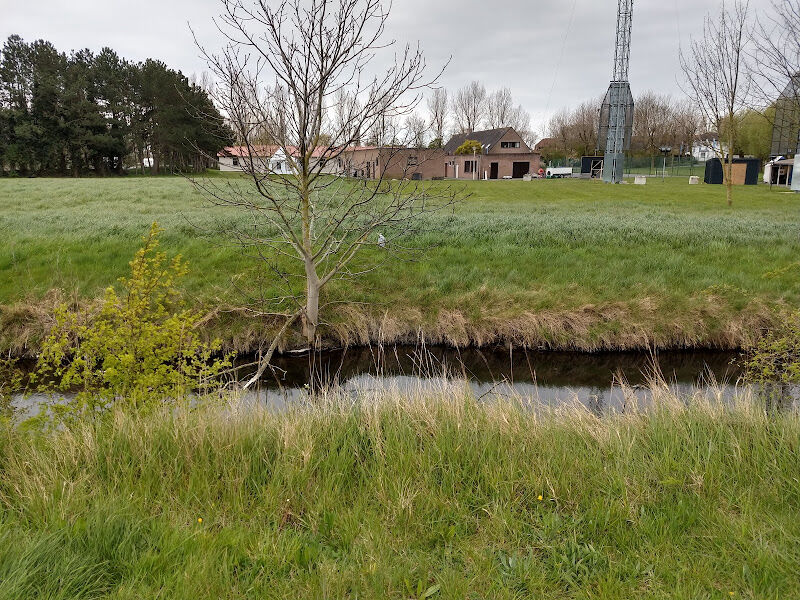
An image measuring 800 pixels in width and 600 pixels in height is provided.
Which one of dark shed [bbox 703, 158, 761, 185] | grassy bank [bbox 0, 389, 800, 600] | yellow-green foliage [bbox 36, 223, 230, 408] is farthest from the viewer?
dark shed [bbox 703, 158, 761, 185]

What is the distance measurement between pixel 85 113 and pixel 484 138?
140 feet

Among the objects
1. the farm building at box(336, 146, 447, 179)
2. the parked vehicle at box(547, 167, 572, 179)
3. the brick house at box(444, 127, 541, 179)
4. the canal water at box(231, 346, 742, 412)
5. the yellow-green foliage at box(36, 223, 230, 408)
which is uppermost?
the brick house at box(444, 127, 541, 179)

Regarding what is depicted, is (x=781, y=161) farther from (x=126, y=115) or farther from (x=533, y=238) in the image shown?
(x=126, y=115)

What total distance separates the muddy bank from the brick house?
48.9 metres

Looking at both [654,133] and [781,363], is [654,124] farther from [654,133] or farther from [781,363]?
[781,363]

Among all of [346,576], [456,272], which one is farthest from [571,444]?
[456,272]

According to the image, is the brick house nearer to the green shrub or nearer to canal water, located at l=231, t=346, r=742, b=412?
canal water, located at l=231, t=346, r=742, b=412

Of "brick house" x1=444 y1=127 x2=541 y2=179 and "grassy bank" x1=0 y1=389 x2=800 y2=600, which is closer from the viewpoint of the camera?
"grassy bank" x1=0 y1=389 x2=800 y2=600

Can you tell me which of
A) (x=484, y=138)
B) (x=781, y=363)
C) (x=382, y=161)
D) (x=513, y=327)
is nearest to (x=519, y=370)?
(x=513, y=327)

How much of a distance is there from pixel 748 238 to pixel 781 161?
3315 centimetres

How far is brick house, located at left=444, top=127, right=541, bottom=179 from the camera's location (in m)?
59.5

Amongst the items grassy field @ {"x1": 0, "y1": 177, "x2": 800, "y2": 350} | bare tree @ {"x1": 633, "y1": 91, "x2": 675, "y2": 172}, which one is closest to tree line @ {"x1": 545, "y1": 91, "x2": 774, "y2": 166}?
bare tree @ {"x1": 633, "y1": 91, "x2": 675, "y2": 172}

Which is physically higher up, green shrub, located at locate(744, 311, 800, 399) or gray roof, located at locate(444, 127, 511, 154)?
gray roof, located at locate(444, 127, 511, 154)

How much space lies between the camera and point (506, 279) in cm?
1348
